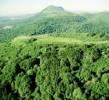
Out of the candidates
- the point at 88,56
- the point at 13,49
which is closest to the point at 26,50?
the point at 13,49

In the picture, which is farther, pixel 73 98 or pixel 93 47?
pixel 93 47

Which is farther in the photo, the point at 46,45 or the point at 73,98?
the point at 46,45

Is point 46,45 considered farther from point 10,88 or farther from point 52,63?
point 10,88

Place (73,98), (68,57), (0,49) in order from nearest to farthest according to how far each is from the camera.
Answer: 1. (73,98)
2. (68,57)
3. (0,49)

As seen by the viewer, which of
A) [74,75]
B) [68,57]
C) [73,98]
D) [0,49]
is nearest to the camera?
[73,98]

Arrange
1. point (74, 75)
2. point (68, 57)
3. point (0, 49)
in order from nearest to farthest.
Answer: point (74, 75), point (68, 57), point (0, 49)

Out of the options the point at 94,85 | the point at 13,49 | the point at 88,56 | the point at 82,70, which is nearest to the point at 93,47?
the point at 88,56

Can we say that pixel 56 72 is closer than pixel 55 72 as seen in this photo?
Yes

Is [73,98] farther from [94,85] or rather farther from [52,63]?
[52,63]

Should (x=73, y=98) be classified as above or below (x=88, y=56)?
below
